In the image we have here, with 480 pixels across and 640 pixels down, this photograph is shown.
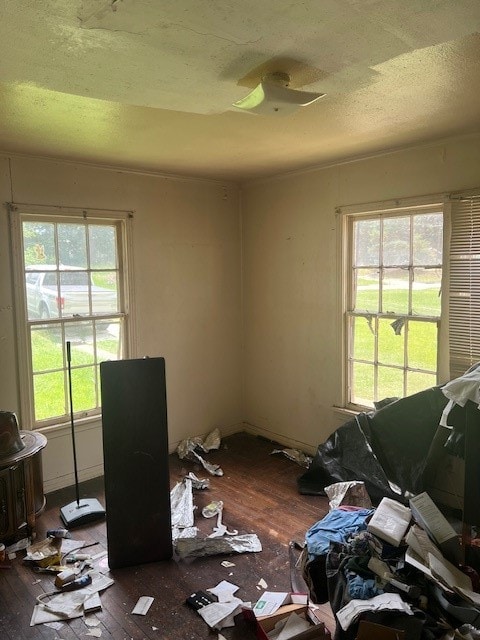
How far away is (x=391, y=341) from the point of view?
366cm

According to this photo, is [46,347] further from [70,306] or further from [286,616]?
[286,616]

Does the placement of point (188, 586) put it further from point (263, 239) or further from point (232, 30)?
point (263, 239)

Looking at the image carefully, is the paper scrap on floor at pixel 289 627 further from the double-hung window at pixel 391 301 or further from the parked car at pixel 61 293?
the parked car at pixel 61 293

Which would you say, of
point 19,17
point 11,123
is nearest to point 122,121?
point 11,123

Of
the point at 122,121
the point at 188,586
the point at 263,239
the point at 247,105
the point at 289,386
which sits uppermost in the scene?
the point at 122,121

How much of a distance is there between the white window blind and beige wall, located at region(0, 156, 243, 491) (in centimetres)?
223

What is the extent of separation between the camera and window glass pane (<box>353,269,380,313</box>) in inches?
148

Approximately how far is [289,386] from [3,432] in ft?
8.16

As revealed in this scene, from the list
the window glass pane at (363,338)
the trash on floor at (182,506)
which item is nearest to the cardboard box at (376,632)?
the trash on floor at (182,506)

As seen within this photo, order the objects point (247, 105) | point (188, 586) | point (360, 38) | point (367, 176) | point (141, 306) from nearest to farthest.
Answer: point (360, 38), point (247, 105), point (188, 586), point (367, 176), point (141, 306)

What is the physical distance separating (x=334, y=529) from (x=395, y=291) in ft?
6.24

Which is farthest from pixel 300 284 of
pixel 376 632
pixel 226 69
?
pixel 376 632

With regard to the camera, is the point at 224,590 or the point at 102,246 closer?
the point at 224,590

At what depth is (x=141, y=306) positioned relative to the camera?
163 inches
